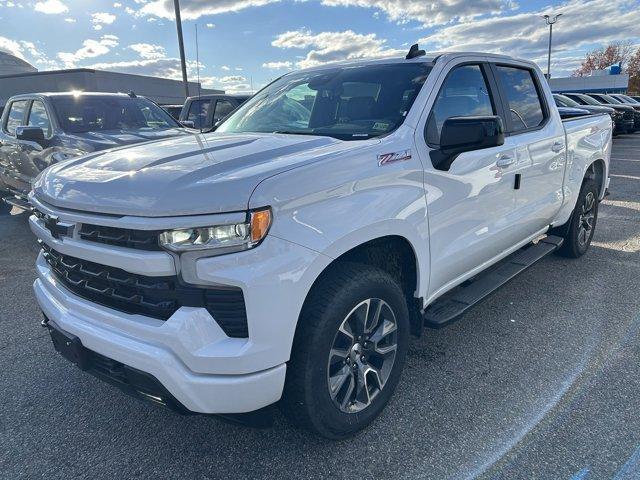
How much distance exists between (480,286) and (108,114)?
5.85m

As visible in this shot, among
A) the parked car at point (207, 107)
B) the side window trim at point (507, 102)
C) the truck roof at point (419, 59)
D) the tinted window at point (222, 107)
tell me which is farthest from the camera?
the tinted window at point (222, 107)

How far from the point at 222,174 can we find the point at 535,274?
3746mm

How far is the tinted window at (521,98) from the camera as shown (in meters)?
3.65

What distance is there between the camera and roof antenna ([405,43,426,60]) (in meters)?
3.21

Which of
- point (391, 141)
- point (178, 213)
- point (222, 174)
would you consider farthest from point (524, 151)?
point (178, 213)

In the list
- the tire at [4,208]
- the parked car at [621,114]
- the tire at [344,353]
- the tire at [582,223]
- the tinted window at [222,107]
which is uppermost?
the tinted window at [222,107]

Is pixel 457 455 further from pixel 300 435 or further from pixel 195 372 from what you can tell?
pixel 195 372

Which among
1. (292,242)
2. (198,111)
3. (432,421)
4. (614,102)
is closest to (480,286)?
(432,421)

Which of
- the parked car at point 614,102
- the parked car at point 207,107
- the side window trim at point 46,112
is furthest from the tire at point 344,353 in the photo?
the parked car at point 614,102

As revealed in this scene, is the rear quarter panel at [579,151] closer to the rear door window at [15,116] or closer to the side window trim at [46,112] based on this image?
the side window trim at [46,112]

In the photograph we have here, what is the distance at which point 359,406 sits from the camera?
2.43 metres

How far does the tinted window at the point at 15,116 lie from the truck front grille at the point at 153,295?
638cm

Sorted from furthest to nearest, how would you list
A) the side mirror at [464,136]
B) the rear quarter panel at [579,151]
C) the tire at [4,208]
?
the tire at [4,208] < the rear quarter panel at [579,151] < the side mirror at [464,136]

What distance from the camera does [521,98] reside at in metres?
3.88
